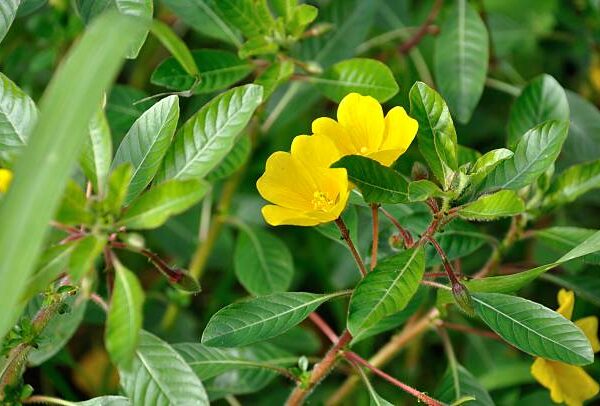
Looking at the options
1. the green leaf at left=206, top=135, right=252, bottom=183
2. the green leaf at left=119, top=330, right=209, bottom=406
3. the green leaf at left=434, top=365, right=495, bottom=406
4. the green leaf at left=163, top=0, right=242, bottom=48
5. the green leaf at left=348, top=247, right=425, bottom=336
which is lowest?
the green leaf at left=434, top=365, right=495, bottom=406

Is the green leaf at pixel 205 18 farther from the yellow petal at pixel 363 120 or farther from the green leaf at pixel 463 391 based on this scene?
the green leaf at pixel 463 391

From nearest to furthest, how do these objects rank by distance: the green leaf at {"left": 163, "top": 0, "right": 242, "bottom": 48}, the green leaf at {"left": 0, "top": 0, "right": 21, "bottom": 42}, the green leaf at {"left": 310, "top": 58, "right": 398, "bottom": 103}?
the green leaf at {"left": 0, "top": 0, "right": 21, "bottom": 42}, the green leaf at {"left": 310, "top": 58, "right": 398, "bottom": 103}, the green leaf at {"left": 163, "top": 0, "right": 242, "bottom": 48}

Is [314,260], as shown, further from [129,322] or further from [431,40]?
[129,322]

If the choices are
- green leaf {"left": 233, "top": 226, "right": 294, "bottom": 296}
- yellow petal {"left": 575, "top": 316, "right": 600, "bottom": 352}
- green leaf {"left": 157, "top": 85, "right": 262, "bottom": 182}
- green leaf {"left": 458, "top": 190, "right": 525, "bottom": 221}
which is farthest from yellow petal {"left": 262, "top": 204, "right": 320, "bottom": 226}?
yellow petal {"left": 575, "top": 316, "right": 600, "bottom": 352}

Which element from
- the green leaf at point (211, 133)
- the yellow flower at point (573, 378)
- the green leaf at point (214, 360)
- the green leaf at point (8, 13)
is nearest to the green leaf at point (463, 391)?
the yellow flower at point (573, 378)

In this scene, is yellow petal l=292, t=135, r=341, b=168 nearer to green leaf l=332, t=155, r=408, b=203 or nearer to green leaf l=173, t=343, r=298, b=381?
green leaf l=332, t=155, r=408, b=203
